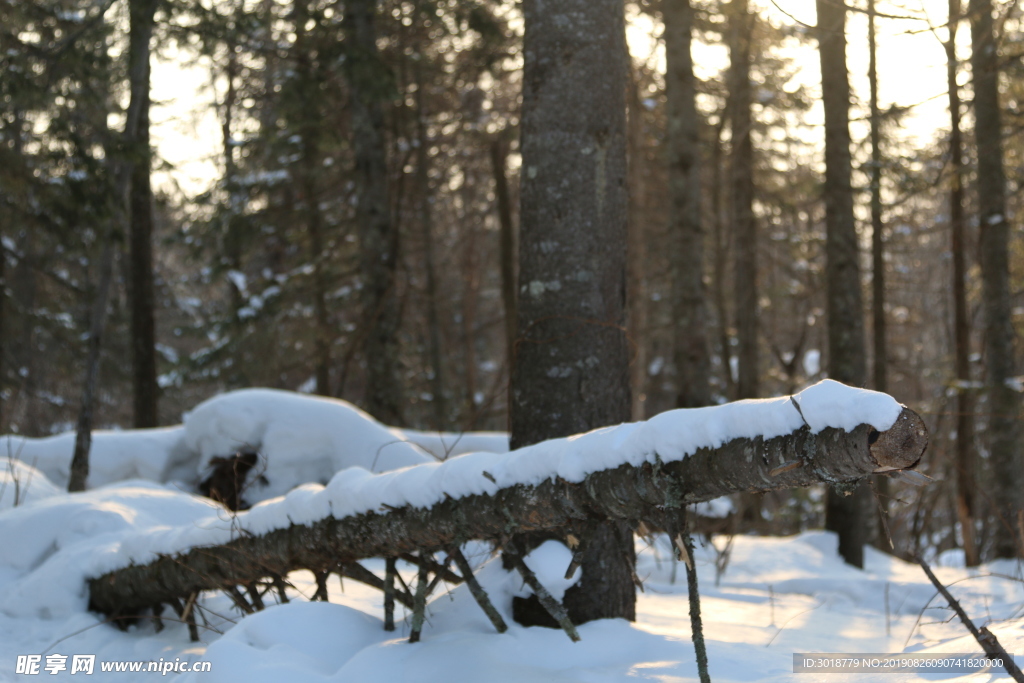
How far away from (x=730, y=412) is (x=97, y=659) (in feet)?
12.3

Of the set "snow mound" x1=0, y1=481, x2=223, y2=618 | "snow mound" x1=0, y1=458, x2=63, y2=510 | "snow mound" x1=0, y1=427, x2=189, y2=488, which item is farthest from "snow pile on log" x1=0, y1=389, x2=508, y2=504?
"snow mound" x1=0, y1=481, x2=223, y2=618

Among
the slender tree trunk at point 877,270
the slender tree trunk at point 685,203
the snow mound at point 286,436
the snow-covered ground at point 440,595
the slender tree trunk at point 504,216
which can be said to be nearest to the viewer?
the snow-covered ground at point 440,595

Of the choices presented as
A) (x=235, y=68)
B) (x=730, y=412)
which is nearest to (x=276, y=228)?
(x=235, y=68)

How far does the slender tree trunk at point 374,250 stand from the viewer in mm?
10430

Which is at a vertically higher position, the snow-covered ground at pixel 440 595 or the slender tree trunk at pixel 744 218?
the slender tree trunk at pixel 744 218

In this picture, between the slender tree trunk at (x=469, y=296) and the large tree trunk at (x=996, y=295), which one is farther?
the slender tree trunk at (x=469, y=296)

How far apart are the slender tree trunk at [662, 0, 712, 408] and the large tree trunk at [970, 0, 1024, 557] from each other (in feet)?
10.7

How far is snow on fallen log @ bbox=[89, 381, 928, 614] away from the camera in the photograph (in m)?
2.17

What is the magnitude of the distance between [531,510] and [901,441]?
58.3 inches

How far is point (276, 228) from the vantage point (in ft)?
44.6

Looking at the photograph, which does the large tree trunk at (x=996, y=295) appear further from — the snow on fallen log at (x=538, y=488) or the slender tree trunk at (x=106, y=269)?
the slender tree trunk at (x=106, y=269)

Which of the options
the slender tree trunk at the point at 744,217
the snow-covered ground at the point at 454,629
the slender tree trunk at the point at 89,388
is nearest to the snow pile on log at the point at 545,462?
the snow-covered ground at the point at 454,629

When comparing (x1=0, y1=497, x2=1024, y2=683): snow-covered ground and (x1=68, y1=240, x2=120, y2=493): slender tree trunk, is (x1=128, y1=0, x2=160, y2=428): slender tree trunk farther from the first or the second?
(x1=0, y1=497, x2=1024, y2=683): snow-covered ground

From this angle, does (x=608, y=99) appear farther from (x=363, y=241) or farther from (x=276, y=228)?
(x=276, y=228)
